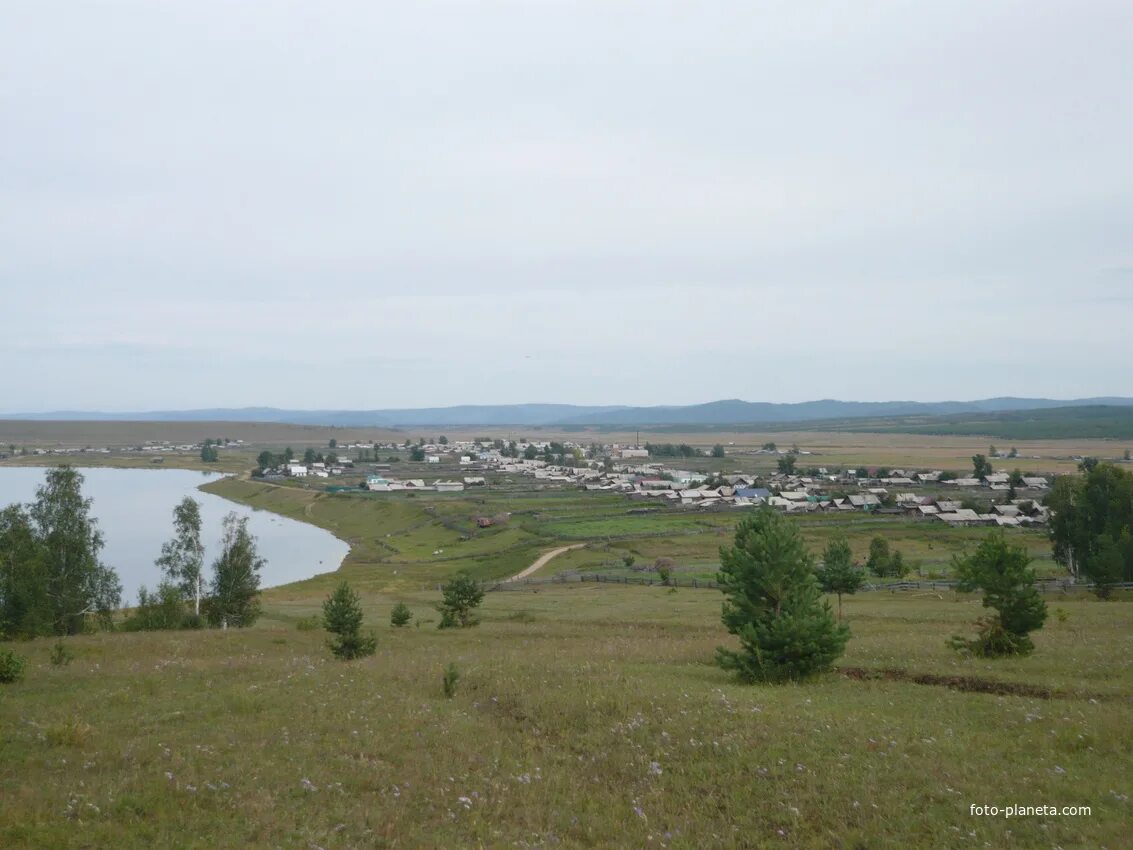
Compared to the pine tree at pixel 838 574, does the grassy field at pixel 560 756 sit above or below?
above

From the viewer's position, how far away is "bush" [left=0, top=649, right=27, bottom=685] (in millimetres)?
20969

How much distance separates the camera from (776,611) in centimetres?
2262

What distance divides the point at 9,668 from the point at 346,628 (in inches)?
440

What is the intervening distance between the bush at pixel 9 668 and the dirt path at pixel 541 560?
161ft

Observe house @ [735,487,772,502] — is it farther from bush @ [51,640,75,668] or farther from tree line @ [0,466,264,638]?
bush @ [51,640,75,668]

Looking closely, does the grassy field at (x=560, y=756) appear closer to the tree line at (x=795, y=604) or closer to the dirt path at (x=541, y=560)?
the tree line at (x=795, y=604)

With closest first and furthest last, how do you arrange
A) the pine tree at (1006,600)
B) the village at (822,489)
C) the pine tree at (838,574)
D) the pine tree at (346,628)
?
the pine tree at (1006,600) → the pine tree at (346,628) → the pine tree at (838,574) → the village at (822,489)

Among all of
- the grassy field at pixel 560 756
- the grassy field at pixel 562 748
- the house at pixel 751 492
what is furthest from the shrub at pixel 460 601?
the house at pixel 751 492

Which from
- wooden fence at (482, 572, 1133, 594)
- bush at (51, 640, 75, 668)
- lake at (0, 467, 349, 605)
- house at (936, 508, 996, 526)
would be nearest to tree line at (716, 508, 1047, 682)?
bush at (51, 640, 75, 668)

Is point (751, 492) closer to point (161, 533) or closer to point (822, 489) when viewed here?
point (822, 489)

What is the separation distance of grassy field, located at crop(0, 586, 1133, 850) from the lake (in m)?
34.1

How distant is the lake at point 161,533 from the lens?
265ft

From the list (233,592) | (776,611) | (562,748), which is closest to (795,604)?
(776,611)

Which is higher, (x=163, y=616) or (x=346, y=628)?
(x=346, y=628)
